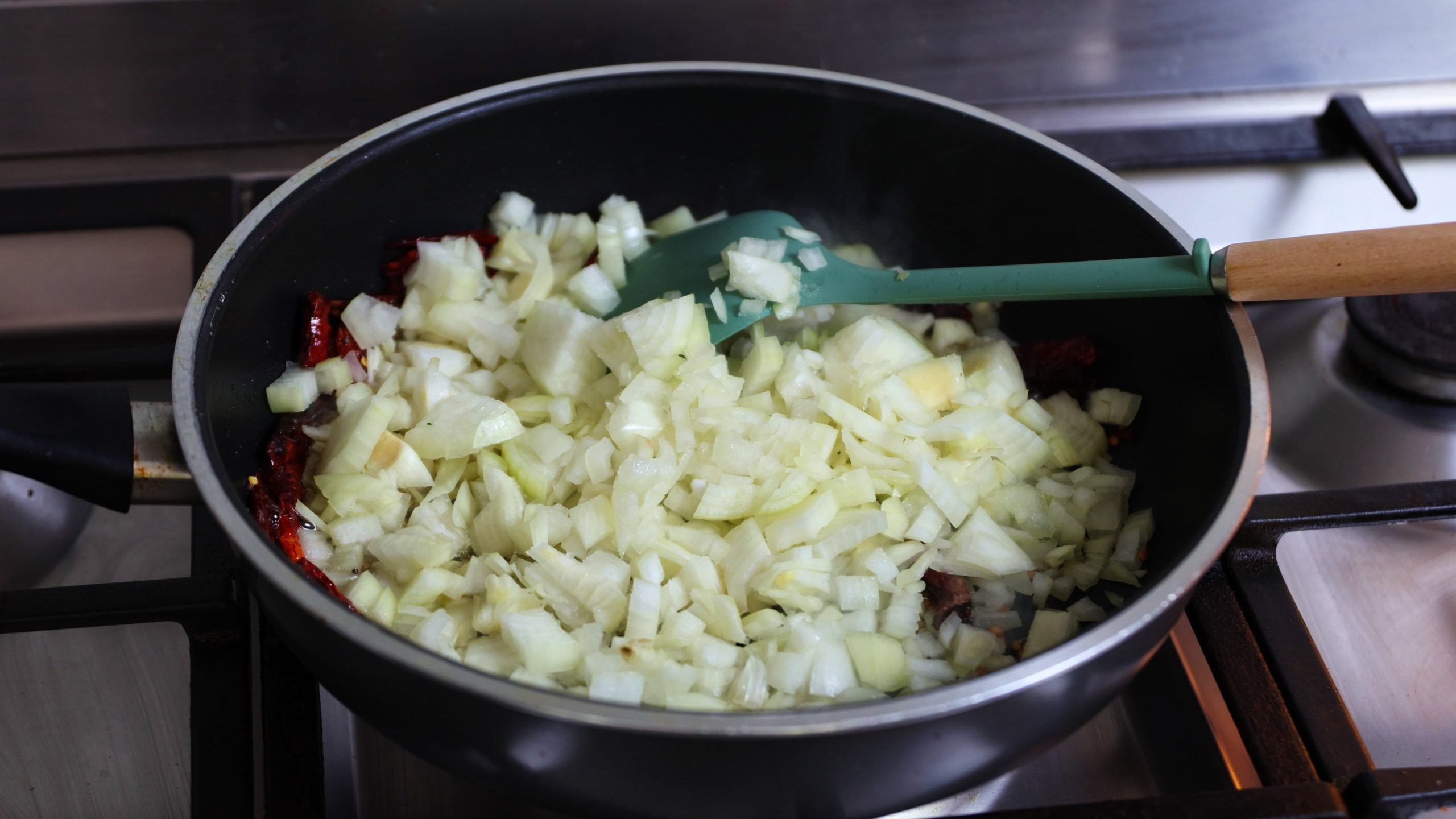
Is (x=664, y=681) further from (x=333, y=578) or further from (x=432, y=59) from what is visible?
(x=432, y=59)

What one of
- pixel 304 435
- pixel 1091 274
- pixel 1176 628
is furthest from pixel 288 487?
pixel 1176 628

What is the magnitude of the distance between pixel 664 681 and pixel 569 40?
852 millimetres

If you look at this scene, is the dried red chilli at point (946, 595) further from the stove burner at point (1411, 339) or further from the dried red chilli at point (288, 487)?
the stove burner at point (1411, 339)

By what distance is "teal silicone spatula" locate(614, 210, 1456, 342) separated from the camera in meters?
0.80

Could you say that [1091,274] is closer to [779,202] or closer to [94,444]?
[779,202]

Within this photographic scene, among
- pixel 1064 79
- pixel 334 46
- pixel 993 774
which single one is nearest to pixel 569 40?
pixel 334 46

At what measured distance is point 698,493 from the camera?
97cm

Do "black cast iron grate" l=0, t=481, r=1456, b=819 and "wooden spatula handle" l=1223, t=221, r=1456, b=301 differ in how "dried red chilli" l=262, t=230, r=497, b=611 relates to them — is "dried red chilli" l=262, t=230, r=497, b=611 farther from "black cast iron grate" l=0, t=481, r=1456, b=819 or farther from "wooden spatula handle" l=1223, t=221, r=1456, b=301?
"wooden spatula handle" l=1223, t=221, r=1456, b=301

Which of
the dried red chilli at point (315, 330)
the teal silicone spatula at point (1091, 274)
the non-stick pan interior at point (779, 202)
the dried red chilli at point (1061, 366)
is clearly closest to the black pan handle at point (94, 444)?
the non-stick pan interior at point (779, 202)

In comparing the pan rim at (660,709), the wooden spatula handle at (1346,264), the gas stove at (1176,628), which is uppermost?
the wooden spatula handle at (1346,264)

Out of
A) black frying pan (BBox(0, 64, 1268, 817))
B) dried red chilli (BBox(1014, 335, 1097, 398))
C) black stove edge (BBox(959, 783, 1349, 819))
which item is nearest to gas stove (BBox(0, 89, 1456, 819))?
black stove edge (BBox(959, 783, 1349, 819))

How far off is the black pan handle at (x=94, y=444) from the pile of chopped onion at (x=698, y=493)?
0.13 m

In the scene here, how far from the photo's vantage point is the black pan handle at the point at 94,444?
808mm

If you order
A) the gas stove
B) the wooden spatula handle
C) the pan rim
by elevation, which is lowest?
the gas stove
